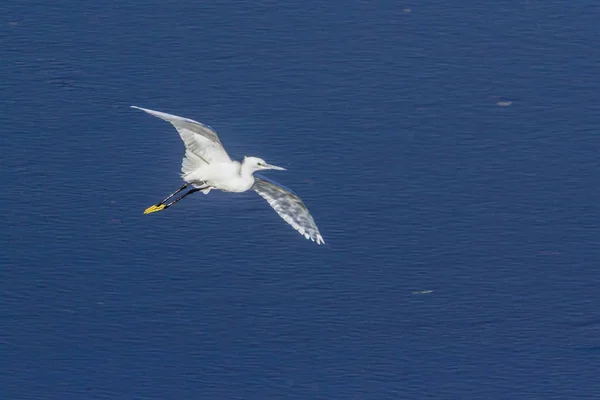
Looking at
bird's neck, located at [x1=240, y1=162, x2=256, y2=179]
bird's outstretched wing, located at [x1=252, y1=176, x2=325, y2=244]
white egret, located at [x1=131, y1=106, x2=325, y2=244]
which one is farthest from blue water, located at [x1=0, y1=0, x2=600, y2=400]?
bird's neck, located at [x1=240, y1=162, x2=256, y2=179]

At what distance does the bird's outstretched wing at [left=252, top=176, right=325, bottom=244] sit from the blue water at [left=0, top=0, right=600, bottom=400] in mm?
906

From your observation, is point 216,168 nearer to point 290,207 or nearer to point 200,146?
point 200,146

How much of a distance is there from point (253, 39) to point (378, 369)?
A: 14.9 ft

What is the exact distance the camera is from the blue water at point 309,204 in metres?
12.6

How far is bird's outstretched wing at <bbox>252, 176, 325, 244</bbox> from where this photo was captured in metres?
12.2

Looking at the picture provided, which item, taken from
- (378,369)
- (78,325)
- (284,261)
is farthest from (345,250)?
(78,325)

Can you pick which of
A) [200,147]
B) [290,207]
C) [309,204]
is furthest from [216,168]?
[309,204]

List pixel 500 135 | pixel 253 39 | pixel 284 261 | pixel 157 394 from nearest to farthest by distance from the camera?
1. pixel 157 394
2. pixel 284 261
3. pixel 500 135
4. pixel 253 39

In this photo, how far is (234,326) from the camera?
1284 cm

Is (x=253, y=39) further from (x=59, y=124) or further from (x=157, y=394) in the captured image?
(x=157, y=394)

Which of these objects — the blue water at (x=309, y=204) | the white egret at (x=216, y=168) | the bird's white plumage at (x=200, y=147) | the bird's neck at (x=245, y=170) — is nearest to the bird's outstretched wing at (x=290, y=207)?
the white egret at (x=216, y=168)

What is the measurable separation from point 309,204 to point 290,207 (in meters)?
1.65

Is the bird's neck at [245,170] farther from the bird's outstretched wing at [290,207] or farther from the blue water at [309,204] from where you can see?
the blue water at [309,204]

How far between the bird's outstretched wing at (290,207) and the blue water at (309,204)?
35.7 inches
